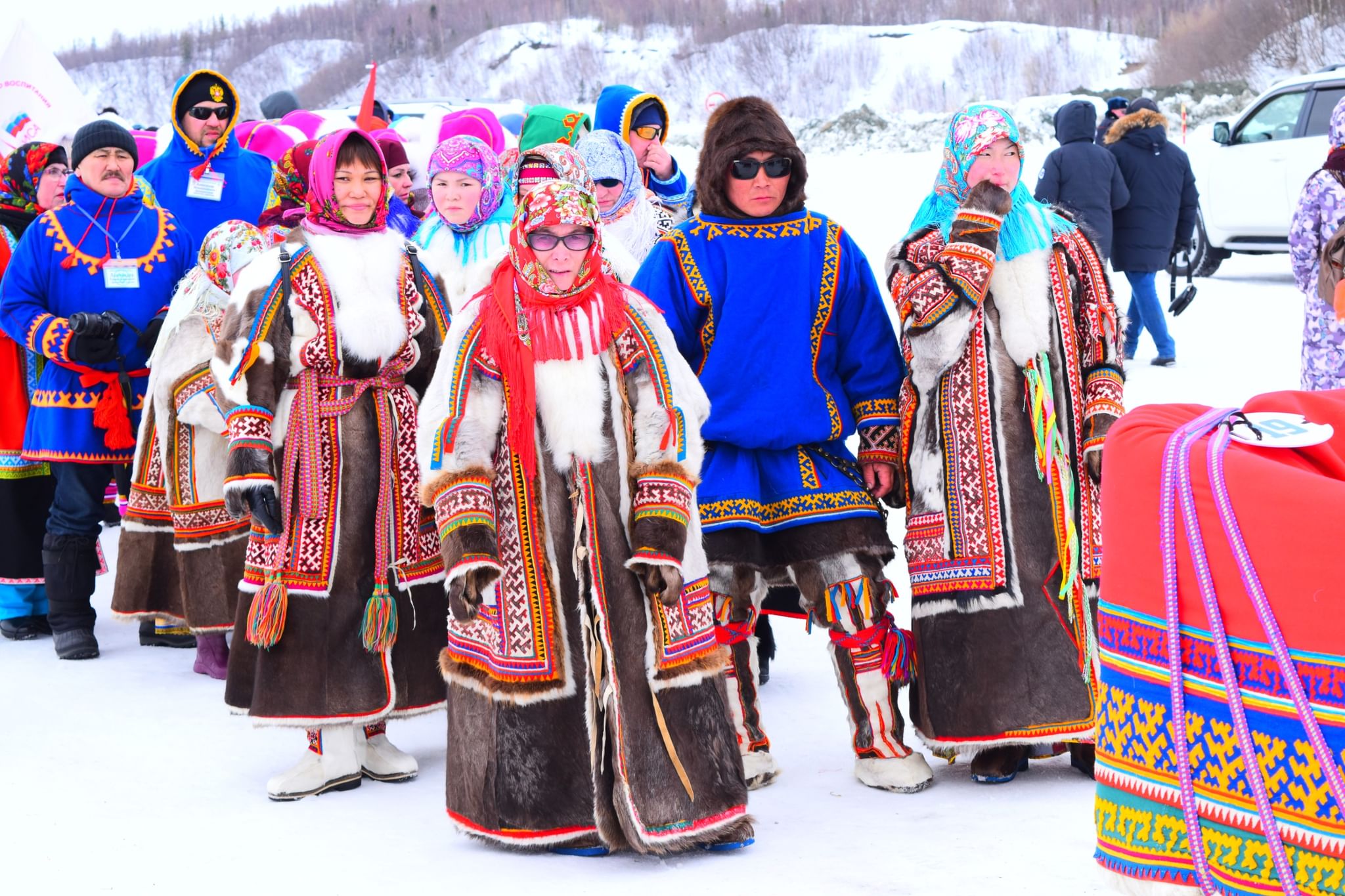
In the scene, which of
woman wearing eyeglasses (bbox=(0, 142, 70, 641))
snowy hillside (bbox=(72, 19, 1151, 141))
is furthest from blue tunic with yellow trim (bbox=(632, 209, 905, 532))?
snowy hillside (bbox=(72, 19, 1151, 141))

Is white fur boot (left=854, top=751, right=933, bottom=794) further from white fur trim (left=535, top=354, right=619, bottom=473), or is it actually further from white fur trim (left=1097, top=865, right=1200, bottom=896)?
white fur trim (left=1097, top=865, right=1200, bottom=896)

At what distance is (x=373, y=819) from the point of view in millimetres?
3785

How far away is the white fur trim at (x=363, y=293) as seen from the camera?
154 inches

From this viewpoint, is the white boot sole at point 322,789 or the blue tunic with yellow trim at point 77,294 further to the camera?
the blue tunic with yellow trim at point 77,294

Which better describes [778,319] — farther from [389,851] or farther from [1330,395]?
[1330,395]

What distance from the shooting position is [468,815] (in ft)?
11.3

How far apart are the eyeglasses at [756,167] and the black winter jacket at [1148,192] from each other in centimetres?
642

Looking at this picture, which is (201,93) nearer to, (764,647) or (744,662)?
(764,647)

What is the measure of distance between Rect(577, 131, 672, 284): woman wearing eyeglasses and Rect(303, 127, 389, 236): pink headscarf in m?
1.50

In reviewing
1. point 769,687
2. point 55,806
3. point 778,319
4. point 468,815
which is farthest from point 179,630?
point 778,319

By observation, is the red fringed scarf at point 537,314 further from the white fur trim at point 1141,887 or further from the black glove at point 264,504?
the white fur trim at point 1141,887

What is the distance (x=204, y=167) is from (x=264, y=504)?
3483mm

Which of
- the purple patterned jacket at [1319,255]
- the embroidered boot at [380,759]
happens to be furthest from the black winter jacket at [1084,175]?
the embroidered boot at [380,759]

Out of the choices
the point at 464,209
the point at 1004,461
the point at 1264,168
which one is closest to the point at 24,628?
the point at 464,209
